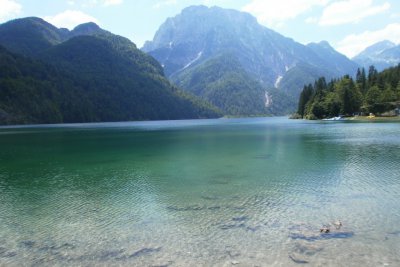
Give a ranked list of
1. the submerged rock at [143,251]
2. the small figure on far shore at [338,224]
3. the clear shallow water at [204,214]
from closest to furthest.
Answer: the clear shallow water at [204,214] < the submerged rock at [143,251] < the small figure on far shore at [338,224]

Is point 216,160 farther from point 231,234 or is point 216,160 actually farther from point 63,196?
point 231,234

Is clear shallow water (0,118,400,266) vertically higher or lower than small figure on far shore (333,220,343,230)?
lower

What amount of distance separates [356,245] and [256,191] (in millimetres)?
14598

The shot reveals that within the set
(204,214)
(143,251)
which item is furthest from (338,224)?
(143,251)

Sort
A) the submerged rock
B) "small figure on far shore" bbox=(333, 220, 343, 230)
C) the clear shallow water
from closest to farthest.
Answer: the clear shallow water < the submerged rock < "small figure on far shore" bbox=(333, 220, 343, 230)

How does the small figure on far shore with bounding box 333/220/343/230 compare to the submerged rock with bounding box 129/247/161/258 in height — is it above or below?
above

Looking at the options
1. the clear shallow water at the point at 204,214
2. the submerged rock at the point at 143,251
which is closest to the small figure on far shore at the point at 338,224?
the clear shallow water at the point at 204,214

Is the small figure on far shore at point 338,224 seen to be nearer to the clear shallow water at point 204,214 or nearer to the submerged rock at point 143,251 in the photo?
the clear shallow water at point 204,214

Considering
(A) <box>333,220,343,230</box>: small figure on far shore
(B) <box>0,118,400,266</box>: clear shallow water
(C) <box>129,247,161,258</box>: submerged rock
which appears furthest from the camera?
(A) <box>333,220,343,230</box>: small figure on far shore

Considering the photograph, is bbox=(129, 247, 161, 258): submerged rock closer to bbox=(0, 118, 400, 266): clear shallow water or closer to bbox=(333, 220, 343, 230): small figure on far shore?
bbox=(0, 118, 400, 266): clear shallow water

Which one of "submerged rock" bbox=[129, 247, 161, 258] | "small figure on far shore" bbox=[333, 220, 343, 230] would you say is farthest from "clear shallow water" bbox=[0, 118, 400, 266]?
"small figure on far shore" bbox=[333, 220, 343, 230]

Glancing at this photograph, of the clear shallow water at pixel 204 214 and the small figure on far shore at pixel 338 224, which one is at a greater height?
the small figure on far shore at pixel 338 224

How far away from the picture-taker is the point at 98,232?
23219 mm

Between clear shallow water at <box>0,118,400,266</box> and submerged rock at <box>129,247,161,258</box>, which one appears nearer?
clear shallow water at <box>0,118,400,266</box>
